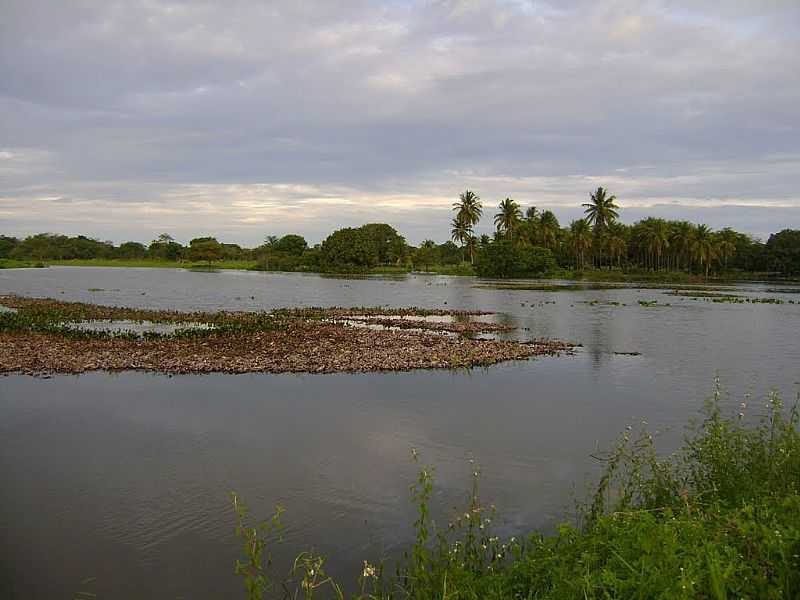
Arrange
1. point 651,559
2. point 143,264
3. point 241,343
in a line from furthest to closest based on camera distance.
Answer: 1. point 143,264
2. point 241,343
3. point 651,559

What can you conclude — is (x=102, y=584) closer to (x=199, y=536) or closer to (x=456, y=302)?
(x=199, y=536)

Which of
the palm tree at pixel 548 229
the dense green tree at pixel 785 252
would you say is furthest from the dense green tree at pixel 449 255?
the dense green tree at pixel 785 252

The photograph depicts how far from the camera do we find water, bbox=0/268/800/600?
866cm

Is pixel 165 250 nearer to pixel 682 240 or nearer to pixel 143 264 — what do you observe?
pixel 143 264

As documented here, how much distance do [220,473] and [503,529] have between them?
5.40m

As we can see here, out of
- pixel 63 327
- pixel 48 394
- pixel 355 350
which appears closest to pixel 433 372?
pixel 355 350

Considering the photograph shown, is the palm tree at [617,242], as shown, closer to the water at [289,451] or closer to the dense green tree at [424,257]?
the dense green tree at [424,257]

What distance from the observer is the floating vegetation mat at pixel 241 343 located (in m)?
22.1

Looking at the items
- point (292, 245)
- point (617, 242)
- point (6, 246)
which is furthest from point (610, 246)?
point (6, 246)

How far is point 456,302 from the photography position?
→ 52531 millimetres

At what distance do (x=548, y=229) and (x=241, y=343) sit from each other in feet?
318

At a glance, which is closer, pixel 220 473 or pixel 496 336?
pixel 220 473

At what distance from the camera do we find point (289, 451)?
13039 mm

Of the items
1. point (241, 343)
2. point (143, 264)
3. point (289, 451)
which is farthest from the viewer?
point (143, 264)
